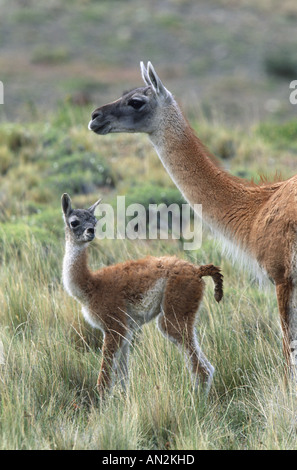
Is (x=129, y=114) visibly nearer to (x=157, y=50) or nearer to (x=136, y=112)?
(x=136, y=112)

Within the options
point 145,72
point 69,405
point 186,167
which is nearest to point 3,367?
point 69,405

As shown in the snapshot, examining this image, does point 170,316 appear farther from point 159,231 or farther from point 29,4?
point 29,4

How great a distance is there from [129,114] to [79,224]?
39.1 inches

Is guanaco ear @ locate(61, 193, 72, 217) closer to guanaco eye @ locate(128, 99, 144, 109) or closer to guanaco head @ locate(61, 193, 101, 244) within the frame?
guanaco head @ locate(61, 193, 101, 244)

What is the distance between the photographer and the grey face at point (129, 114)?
18.3 ft

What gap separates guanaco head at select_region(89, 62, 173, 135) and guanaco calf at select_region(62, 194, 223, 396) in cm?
71

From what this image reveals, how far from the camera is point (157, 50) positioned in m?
33.0

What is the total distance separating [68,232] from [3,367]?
1111 millimetres

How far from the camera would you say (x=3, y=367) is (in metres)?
5.12

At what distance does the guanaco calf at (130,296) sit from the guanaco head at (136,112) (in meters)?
0.71

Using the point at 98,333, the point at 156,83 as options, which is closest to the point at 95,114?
the point at 156,83

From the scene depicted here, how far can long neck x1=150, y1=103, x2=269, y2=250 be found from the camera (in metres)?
5.32

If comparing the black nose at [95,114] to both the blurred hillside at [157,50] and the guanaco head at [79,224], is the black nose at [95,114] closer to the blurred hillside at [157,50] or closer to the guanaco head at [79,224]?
the guanaco head at [79,224]

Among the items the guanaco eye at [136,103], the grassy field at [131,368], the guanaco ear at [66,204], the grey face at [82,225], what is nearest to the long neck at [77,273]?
the grey face at [82,225]
